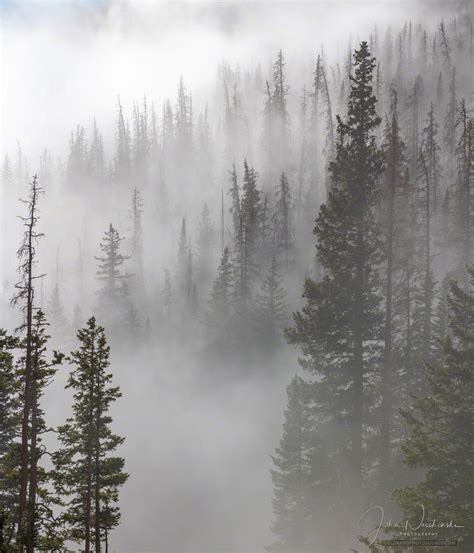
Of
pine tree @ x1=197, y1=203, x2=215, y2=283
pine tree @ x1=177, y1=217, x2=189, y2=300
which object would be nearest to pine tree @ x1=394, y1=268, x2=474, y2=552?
pine tree @ x1=177, y1=217, x2=189, y2=300

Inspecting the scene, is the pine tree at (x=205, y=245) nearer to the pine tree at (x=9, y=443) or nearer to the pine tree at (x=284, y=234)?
the pine tree at (x=284, y=234)

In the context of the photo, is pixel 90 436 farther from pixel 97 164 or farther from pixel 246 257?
pixel 97 164

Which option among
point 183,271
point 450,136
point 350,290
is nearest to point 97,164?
point 183,271

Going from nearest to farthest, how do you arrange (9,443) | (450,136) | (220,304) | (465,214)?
(9,443) < (465,214) < (220,304) < (450,136)

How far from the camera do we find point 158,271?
11544 centimetres

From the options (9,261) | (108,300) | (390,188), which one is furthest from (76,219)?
(390,188)

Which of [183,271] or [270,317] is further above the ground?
[183,271]

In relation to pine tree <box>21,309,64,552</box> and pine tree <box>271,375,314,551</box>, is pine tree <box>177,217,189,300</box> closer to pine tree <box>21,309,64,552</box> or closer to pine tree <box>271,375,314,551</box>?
pine tree <box>271,375,314,551</box>

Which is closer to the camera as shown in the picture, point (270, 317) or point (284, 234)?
point (270, 317)

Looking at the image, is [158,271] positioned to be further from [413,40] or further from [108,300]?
[413,40]

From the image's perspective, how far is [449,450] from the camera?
17.6 m

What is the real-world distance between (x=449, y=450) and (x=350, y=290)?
8235 millimetres

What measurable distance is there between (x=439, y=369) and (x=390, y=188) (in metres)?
11.3

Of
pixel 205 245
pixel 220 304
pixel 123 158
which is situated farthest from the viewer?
pixel 123 158
